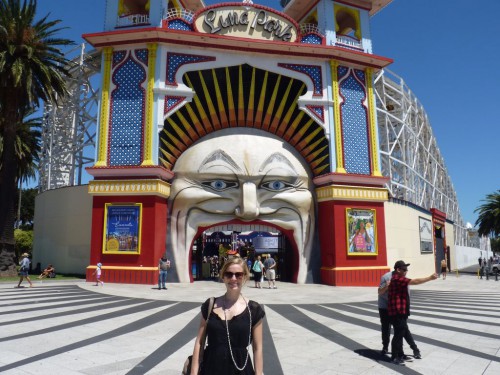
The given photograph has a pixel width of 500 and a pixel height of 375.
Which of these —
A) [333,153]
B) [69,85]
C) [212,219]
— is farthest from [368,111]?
[69,85]

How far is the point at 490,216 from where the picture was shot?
47344 mm

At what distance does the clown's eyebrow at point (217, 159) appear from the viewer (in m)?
20.2

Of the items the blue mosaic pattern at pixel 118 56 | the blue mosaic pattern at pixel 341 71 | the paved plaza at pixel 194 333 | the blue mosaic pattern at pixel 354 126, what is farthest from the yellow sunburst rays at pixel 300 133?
the blue mosaic pattern at pixel 118 56

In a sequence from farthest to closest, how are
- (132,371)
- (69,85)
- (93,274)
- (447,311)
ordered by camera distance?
(69,85) → (93,274) → (447,311) → (132,371)

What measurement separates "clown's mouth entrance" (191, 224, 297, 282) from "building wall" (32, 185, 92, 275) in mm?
6573

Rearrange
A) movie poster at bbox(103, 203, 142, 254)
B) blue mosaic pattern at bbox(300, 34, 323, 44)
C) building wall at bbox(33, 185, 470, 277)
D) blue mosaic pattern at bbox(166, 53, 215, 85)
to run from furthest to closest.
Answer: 1. building wall at bbox(33, 185, 470, 277)
2. blue mosaic pattern at bbox(300, 34, 323, 44)
3. blue mosaic pattern at bbox(166, 53, 215, 85)
4. movie poster at bbox(103, 203, 142, 254)

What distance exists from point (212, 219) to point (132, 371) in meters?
14.7

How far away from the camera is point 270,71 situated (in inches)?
835

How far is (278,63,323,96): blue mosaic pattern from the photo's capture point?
2152 cm

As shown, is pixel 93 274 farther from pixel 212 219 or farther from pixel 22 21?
pixel 22 21

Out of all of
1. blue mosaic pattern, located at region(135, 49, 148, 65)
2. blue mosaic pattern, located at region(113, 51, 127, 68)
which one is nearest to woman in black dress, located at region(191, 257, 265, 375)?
blue mosaic pattern, located at region(135, 49, 148, 65)

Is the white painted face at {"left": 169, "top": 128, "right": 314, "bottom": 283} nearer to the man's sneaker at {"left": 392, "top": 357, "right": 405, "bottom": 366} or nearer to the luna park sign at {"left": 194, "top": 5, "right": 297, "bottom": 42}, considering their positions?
the luna park sign at {"left": 194, "top": 5, "right": 297, "bottom": 42}

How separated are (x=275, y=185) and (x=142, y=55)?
9945mm

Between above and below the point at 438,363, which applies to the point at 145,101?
above
